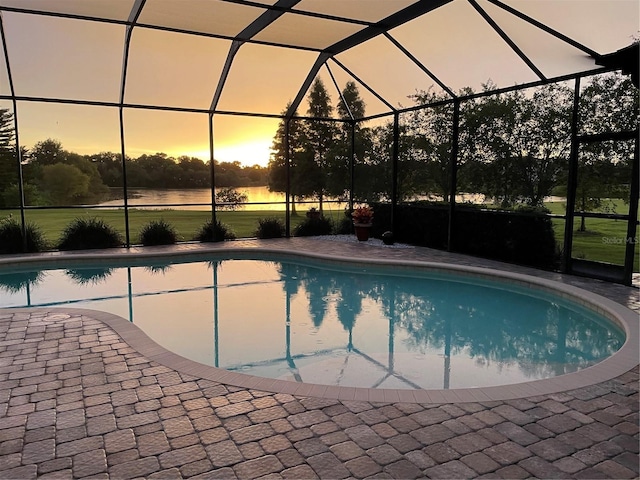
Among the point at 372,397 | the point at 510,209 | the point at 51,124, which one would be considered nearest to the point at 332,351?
the point at 372,397

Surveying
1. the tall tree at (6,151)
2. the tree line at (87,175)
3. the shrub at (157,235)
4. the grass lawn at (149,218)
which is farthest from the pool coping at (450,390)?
the tall tree at (6,151)

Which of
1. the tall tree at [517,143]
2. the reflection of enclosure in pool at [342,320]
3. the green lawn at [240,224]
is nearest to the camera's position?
the reflection of enclosure in pool at [342,320]

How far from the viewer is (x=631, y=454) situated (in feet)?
8.60

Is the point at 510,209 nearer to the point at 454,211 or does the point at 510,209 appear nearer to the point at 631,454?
the point at 454,211

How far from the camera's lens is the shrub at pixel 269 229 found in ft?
40.2

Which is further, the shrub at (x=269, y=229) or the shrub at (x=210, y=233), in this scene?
the shrub at (x=269, y=229)

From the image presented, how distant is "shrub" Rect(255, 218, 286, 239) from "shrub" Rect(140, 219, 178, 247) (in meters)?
2.24

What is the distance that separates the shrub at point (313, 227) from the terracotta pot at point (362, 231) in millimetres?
1418

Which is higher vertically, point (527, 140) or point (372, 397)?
point (527, 140)

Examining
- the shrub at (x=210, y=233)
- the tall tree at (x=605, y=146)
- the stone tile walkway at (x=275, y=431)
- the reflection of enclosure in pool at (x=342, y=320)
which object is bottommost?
the reflection of enclosure in pool at (x=342, y=320)

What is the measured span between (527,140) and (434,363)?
219 inches

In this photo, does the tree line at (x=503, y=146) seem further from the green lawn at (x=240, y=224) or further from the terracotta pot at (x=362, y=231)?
the terracotta pot at (x=362, y=231)

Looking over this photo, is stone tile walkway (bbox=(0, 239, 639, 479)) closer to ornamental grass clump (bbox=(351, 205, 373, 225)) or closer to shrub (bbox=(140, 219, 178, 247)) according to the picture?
shrub (bbox=(140, 219, 178, 247))

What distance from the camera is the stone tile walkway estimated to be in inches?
98.2
